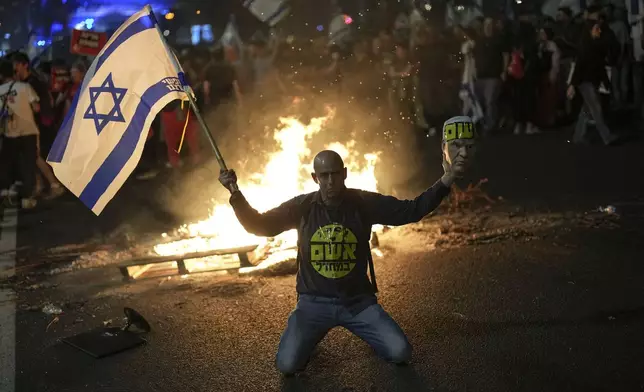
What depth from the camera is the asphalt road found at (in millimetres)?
4324

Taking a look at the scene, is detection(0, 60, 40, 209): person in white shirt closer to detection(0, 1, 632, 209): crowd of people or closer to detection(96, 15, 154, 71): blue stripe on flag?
detection(0, 1, 632, 209): crowd of people

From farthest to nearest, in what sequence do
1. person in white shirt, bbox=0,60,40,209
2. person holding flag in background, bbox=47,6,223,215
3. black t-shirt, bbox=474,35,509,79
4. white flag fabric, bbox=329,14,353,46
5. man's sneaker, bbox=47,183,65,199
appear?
white flag fabric, bbox=329,14,353,46 → black t-shirt, bbox=474,35,509,79 → man's sneaker, bbox=47,183,65,199 → person in white shirt, bbox=0,60,40,209 → person holding flag in background, bbox=47,6,223,215

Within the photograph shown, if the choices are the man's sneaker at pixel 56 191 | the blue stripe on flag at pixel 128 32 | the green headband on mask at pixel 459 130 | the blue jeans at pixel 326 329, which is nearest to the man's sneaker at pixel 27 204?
the man's sneaker at pixel 56 191

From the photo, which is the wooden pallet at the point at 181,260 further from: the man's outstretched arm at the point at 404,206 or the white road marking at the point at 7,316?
the man's outstretched arm at the point at 404,206

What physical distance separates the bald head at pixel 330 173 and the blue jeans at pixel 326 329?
2.28 ft

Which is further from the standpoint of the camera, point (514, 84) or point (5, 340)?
point (514, 84)

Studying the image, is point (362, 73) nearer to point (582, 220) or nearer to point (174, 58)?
point (582, 220)

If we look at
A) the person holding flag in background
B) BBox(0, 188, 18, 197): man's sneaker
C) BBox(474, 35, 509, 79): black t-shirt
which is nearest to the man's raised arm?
the person holding flag in background

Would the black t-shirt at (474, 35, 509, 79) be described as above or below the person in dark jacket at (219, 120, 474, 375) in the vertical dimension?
above

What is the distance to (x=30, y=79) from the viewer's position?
37.0 feet

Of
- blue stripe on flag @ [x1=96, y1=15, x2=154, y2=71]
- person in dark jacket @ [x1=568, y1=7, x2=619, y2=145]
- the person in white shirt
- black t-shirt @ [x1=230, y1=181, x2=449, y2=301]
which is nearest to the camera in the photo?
black t-shirt @ [x1=230, y1=181, x2=449, y2=301]

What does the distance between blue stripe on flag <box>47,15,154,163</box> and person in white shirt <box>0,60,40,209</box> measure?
638cm

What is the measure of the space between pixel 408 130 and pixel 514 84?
3.47m

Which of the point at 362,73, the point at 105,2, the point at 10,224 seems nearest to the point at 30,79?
the point at 10,224
